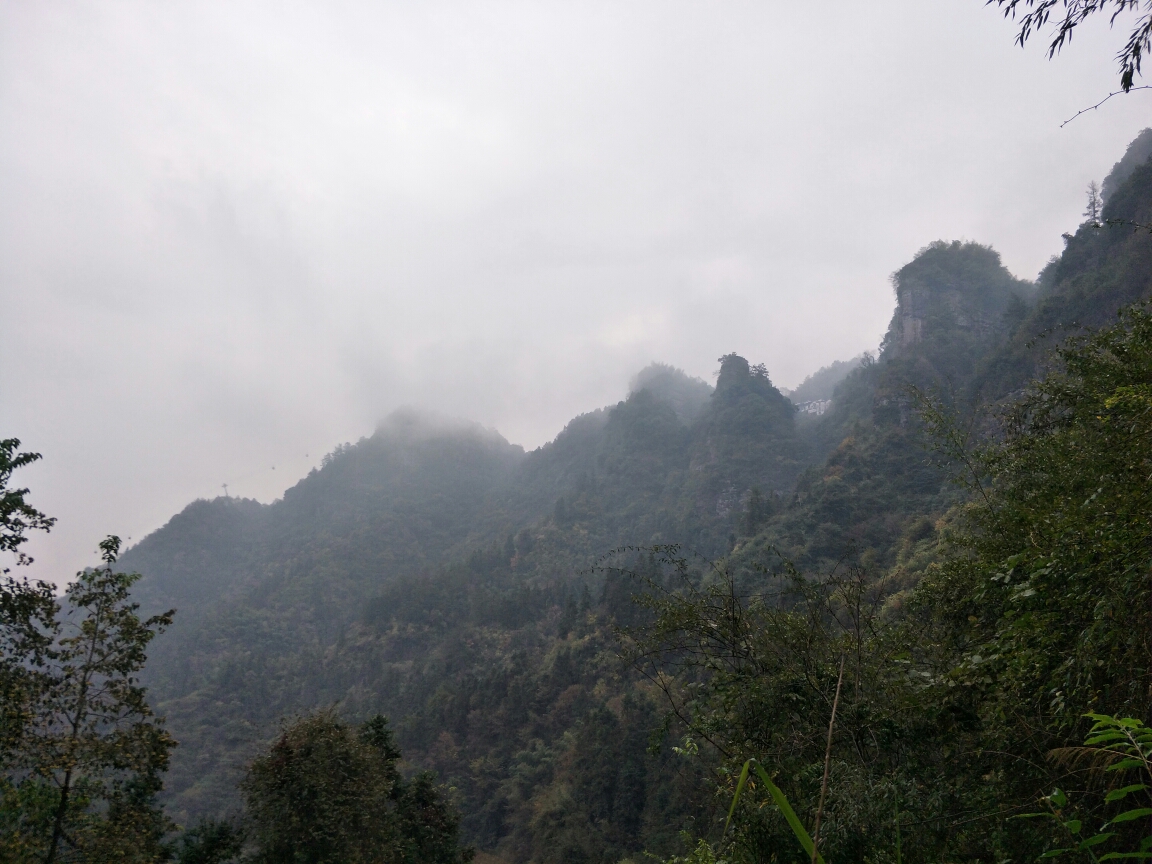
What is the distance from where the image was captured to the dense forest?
11.2 ft

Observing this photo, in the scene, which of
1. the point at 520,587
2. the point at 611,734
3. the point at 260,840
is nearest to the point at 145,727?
the point at 260,840

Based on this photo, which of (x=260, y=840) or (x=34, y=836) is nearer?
(x=34, y=836)

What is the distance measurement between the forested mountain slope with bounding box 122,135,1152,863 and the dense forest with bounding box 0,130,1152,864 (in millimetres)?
363

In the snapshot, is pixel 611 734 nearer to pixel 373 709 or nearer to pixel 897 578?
pixel 897 578

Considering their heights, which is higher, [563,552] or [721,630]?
[563,552]

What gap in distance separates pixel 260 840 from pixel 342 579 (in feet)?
283

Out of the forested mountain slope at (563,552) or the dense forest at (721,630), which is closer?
the dense forest at (721,630)

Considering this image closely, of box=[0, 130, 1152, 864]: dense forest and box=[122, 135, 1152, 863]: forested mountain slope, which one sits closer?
box=[0, 130, 1152, 864]: dense forest

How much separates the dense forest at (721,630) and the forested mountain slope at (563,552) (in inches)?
14.3

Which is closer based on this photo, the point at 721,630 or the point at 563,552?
the point at 721,630

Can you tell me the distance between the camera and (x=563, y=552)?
74.9 metres

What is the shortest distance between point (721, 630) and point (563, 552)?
7040 cm

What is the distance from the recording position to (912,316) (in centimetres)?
6312

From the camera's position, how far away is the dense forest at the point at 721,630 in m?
3.41
